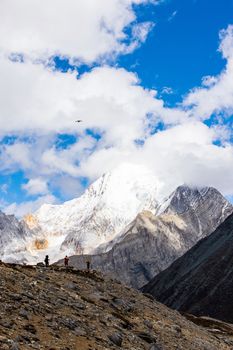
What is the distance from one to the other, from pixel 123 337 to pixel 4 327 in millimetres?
11163

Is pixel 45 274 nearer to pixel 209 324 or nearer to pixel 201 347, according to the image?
pixel 201 347


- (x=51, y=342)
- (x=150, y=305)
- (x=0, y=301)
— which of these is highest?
(x=150, y=305)

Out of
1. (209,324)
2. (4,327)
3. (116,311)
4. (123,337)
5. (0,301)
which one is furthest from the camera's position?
(209,324)

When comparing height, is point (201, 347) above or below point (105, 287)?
below

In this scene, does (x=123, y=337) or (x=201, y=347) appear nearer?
(x=123, y=337)

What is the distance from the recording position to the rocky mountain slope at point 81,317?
107 ft

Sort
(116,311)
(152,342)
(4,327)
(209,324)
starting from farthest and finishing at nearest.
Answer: (209,324)
(116,311)
(152,342)
(4,327)

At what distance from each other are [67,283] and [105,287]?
7.43m

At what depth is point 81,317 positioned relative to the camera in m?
39.8

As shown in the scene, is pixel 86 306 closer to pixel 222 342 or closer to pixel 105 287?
pixel 105 287

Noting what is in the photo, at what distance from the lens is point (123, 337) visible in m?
39.3

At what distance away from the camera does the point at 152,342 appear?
41906mm

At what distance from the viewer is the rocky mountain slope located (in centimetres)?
3272

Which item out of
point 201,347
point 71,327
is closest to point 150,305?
point 201,347
